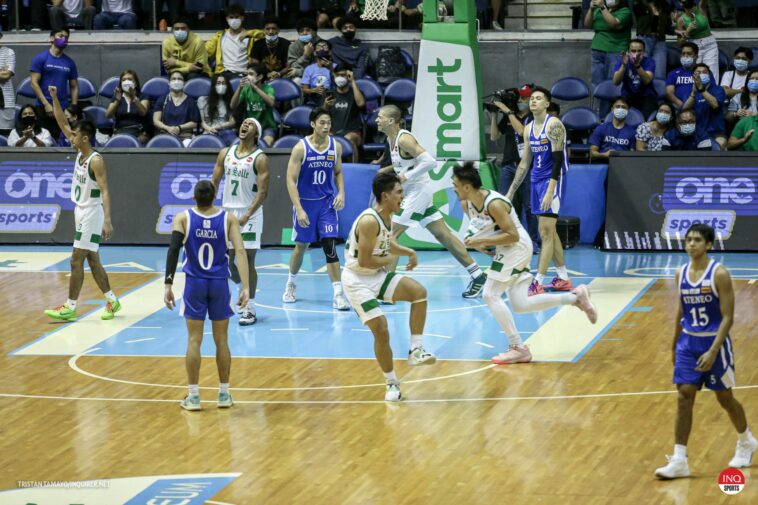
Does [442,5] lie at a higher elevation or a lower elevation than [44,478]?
higher

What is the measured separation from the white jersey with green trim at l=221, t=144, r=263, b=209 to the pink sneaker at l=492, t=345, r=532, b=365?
11.3 feet

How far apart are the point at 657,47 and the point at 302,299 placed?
851 centimetres

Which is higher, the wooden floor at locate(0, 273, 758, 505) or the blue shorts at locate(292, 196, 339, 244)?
the blue shorts at locate(292, 196, 339, 244)

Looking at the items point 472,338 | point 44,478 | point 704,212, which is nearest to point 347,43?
point 704,212

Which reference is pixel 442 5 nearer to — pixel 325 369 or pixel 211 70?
pixel 211 70

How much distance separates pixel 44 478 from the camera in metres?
8.62

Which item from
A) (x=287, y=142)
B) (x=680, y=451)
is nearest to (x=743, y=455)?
(x=680, y=451)

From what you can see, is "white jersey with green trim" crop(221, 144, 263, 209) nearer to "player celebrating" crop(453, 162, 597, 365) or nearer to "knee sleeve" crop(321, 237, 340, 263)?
"knee sleeve" crop(321, 237, 340, 263)

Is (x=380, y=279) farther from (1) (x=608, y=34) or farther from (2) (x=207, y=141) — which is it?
(1) (x=608, y=34)

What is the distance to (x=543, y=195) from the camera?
46.9ft

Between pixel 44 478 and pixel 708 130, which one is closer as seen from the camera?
pixel 44 478

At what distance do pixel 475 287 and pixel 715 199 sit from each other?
4417mm

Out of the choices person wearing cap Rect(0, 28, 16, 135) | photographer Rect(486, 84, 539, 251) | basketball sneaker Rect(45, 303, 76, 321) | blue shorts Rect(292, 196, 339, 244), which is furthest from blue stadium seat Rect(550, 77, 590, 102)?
basketball sneaker Rect(45, 303, 76, 321)

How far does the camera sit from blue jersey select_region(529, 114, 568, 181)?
1422cm
